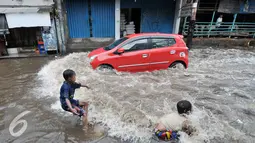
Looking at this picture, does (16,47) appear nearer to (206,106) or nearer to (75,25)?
(75,25)

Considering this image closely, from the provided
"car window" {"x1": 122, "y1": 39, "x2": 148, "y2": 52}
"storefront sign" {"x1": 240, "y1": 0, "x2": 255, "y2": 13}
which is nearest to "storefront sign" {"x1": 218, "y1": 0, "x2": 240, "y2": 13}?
"storefront sign" {"x1": 240, "y1": 0, "x2": 255, "y2": 13}

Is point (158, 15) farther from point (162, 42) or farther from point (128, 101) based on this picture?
point (128, 101)

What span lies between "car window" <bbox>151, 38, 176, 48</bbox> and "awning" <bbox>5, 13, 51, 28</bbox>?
242 inches

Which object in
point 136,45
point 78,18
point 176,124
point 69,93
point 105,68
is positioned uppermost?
point 78,18

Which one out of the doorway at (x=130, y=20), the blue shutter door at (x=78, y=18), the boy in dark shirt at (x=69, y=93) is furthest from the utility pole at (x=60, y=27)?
the boy in dark shirt at (x=69, y=93)

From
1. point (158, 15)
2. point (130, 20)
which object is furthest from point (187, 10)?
point (130, 20)

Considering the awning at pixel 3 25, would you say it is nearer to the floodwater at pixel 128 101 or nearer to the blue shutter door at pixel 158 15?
the floodwater at pixel 128 101

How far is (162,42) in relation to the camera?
6391mm

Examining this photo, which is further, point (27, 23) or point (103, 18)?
point (103, 18)

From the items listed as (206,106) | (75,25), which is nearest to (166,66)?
(206,106)

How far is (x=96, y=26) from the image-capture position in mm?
11836

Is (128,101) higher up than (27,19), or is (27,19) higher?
(27,19)

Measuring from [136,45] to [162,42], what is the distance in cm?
107

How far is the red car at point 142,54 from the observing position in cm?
600
